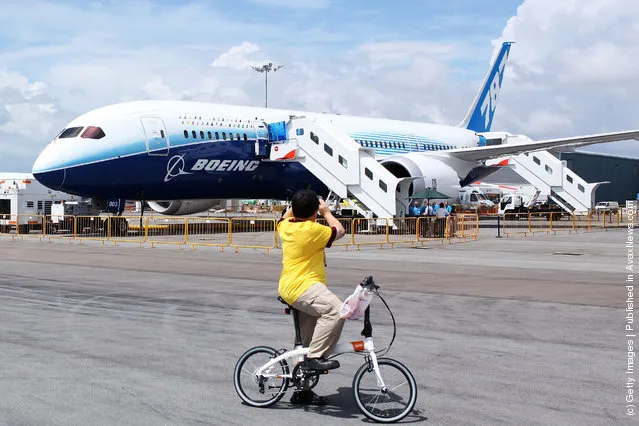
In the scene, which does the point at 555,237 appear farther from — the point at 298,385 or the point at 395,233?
the point at 298,385

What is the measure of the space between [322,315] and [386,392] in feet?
2.51

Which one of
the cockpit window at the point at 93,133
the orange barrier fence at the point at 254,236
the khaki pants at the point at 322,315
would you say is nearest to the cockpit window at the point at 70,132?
the cockpit window at the point at 93,133

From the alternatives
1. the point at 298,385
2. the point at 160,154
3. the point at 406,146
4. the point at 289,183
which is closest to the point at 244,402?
the point at 298,385

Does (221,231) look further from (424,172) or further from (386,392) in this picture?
(386,392)

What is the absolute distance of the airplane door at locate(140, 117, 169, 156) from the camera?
26.8m

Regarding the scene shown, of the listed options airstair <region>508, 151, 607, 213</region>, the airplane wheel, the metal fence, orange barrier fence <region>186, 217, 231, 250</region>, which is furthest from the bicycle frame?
airstair <region>508, 151, 607, 213</region>

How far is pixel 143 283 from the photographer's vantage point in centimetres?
1541

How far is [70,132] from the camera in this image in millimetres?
26594

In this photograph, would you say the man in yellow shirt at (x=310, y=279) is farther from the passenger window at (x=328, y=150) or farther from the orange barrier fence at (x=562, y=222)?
the orange barrier fence at (x=562, y=222)

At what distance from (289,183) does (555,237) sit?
34.2 feet

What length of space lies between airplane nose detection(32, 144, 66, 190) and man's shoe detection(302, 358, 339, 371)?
68.5 feet

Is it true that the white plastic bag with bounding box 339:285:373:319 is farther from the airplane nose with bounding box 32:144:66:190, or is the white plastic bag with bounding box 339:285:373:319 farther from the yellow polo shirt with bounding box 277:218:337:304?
the airplane nose with bounding box 32:144:66:190

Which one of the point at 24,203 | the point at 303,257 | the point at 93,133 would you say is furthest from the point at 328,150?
the point at 303,257

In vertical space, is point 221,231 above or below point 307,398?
above
